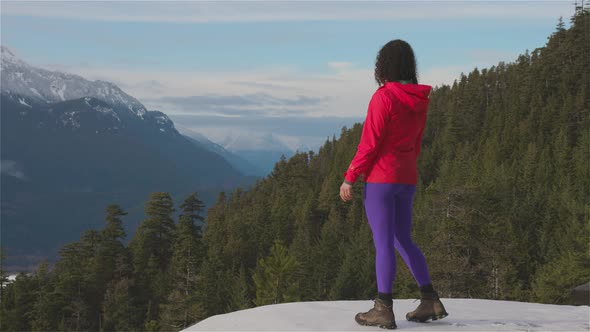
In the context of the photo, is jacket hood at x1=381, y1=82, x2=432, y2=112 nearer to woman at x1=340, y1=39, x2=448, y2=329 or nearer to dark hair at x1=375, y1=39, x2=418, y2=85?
woman at x1=340, y1=39, x2=448, y2=329

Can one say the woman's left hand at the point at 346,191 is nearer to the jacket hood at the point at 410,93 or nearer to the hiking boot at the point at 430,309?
the jacket hood at the point at 410,93

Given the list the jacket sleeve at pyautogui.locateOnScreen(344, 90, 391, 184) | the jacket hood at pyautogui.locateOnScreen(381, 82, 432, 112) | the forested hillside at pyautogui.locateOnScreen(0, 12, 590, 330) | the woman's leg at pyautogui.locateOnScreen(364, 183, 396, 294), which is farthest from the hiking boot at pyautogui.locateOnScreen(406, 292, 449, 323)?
the forested hillside at pyautogui.locateOnScreen(0, 12, 590, 330)

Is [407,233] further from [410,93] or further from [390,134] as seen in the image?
[410,93]

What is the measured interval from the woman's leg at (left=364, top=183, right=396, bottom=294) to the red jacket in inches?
4.9

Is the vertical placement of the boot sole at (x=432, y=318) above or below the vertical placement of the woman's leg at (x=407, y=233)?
below

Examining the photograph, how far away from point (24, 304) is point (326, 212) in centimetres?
5965

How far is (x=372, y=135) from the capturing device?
6375 millimetres

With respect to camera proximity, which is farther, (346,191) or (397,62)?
(397,62)

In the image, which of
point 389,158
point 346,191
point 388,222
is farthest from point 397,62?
point 388,222

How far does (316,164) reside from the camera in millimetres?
159500

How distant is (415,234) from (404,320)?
47.0 meters

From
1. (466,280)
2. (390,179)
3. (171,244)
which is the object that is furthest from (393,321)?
(171,244)

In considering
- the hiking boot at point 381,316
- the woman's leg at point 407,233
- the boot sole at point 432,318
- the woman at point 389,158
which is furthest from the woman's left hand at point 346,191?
the boot sole at point 432,318

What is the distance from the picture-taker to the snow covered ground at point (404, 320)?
22.8 ft
